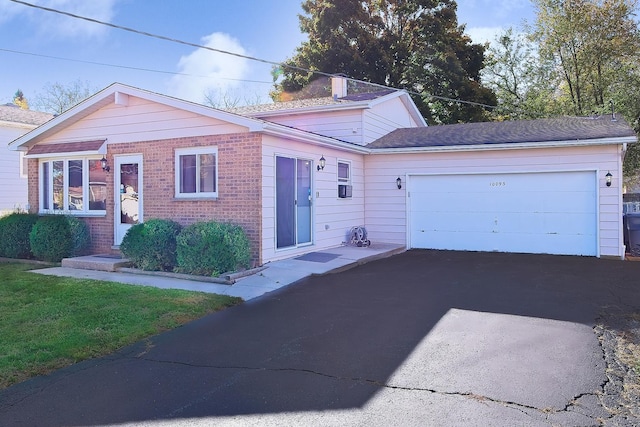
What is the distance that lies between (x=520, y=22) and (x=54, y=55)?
23346 millimetres

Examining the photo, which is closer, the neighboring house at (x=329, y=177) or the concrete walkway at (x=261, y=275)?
the concrete walkway at (x=261, y=275)

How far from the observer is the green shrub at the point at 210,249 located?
8875 millimetres

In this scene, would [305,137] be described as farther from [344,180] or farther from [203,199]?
[344,180]

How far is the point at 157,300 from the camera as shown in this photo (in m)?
7.02

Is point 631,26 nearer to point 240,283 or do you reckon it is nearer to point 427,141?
point 427,141

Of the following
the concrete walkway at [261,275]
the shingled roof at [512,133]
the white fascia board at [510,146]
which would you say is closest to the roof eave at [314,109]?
the shingled roof at [512,133]

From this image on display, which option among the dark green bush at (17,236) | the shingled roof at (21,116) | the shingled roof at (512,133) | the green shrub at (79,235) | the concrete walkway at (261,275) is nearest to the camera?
the concrete walkway at (261,275)

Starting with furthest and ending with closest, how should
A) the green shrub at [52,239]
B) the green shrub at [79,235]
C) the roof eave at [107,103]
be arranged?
the green shrub at [79,235]
the green shrub at [52,239]
the roof eave at [107,103]

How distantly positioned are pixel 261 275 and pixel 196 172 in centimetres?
304

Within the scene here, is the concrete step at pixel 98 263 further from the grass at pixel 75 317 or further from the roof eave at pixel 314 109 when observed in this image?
the roof eave at pixel 314 109

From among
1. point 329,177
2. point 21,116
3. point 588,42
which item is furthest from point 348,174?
point 588,42

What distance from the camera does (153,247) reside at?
945 cm

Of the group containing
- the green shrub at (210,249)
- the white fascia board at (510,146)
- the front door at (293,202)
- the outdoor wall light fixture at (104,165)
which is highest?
the white fascia board at (510,146)

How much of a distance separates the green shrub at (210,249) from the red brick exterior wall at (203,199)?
2.26 ft
